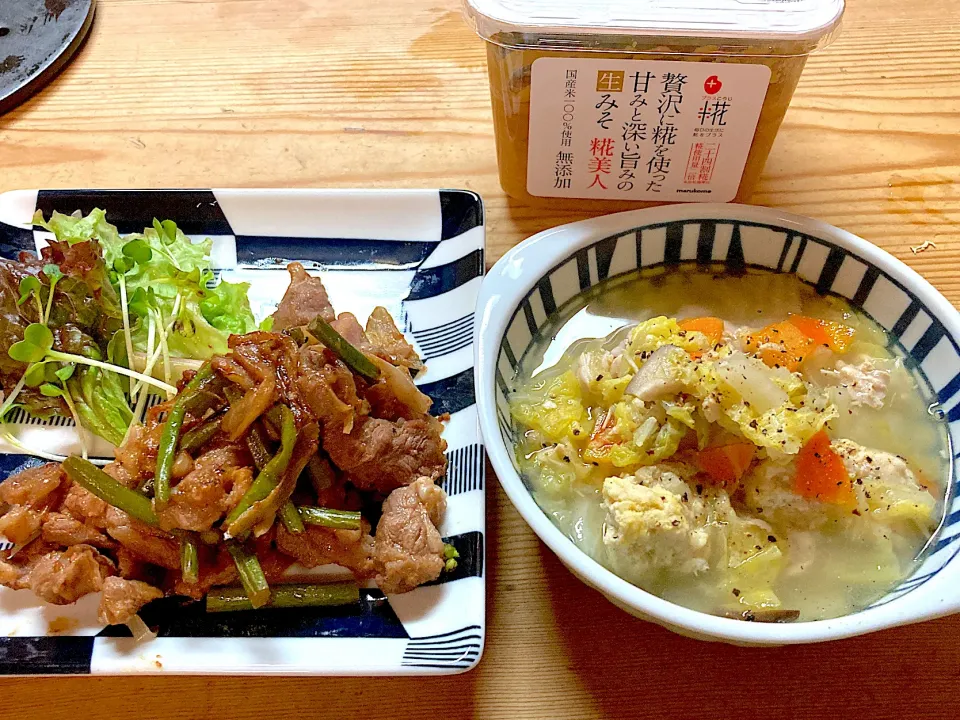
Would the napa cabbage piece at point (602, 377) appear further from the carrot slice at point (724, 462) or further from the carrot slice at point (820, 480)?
the carrot slice at point (820, 480)

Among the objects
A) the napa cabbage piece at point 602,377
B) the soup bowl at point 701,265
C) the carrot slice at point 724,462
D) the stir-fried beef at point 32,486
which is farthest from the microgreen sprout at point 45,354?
the carrot slice at point 724,462

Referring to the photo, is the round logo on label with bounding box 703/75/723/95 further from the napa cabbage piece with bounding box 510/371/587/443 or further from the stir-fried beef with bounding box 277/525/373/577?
the stir-fried beef with bounding box 277/525/373/577

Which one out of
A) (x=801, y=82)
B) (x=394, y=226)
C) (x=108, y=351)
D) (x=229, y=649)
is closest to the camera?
(x=229, y=649)

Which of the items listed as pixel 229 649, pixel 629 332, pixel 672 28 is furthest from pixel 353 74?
pixel 229 649

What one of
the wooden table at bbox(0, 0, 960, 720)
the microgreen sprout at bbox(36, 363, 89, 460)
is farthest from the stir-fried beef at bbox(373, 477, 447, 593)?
the microgreen sprout at bbox(36, 363, 89, 460)

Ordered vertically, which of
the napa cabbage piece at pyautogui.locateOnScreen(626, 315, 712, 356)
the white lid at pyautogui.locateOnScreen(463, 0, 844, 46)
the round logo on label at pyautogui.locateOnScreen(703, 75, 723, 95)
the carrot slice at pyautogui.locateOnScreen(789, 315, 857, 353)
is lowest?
the carrot slice at pyautogui.locateOnScreen(789, 315, 857, 353)

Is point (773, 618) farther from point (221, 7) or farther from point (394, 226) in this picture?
point (221, 7)
